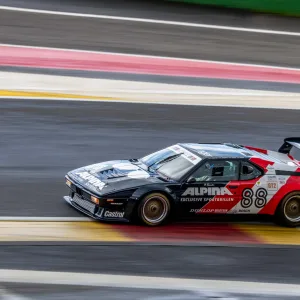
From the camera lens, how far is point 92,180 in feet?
39.3

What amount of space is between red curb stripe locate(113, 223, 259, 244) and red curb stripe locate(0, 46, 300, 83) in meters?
9.82

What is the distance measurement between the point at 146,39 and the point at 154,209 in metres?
13.1

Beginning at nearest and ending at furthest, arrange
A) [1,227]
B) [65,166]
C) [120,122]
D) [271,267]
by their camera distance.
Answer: [271,267], [1,227], [65,166], [120,122]

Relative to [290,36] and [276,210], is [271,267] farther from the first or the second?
[290,36]

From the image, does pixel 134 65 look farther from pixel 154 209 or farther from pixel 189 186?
pixel 154 209

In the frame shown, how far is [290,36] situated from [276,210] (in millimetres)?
14408

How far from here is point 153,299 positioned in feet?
29.8

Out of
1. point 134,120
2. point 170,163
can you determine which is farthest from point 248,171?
point 134,120

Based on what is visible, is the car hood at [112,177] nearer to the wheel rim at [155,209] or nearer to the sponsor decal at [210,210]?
the wheel rim at [155,209]

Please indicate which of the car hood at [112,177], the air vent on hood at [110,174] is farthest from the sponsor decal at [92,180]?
the air vent on hood at [110,174]

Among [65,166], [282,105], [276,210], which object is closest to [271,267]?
[276,210]

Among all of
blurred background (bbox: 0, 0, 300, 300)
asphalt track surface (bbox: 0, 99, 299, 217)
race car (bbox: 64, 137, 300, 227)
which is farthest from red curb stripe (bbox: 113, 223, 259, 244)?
asphalt track surface (bbox: 0, 99, 299, 217)

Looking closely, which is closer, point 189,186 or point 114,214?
point 114,214

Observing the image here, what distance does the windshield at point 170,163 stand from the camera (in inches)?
476
